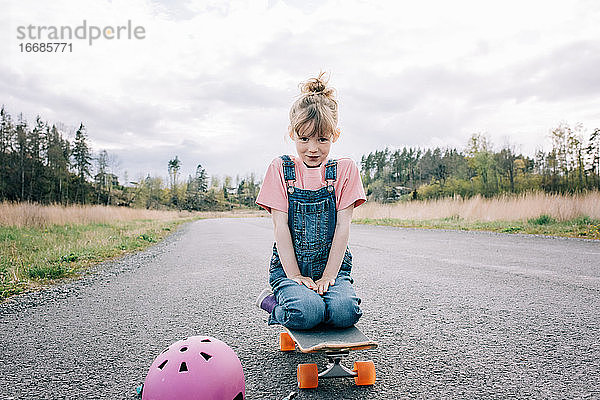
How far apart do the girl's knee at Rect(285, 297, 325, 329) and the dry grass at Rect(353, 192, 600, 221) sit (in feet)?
45.4

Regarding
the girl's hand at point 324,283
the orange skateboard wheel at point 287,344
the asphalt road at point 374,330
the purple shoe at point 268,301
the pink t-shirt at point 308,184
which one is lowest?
the asphalt road at point 374,330

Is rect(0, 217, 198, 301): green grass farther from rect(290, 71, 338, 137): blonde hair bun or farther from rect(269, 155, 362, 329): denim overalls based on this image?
rect(290, 71, 338, 137): blonde hair bun

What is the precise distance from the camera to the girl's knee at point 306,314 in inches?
98.7

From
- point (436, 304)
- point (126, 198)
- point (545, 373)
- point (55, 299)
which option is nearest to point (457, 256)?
point (436, 304)

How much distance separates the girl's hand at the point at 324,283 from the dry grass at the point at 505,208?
44.3 ft

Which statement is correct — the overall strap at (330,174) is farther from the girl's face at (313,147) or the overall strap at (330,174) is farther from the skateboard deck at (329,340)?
the skateboard deck at (329,340)

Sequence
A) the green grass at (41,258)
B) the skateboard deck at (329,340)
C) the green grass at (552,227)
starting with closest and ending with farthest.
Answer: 1. the skateboard deck at (329,340)
2. the green grass at (41,258)
3. the green grass at (552,227)

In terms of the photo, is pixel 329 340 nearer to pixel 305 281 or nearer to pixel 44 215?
pixel 305 281

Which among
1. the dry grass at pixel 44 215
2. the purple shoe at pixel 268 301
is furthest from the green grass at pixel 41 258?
the purple shoe at pixel 268 301

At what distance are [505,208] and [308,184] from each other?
51.2ft

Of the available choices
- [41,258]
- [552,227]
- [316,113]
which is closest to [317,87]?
[316,113]

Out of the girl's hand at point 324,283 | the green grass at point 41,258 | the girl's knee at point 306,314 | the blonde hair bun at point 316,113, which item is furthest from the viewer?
the green grass at point 41,258

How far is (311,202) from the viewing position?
3.06 metres

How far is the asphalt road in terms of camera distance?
2332 millimetres
